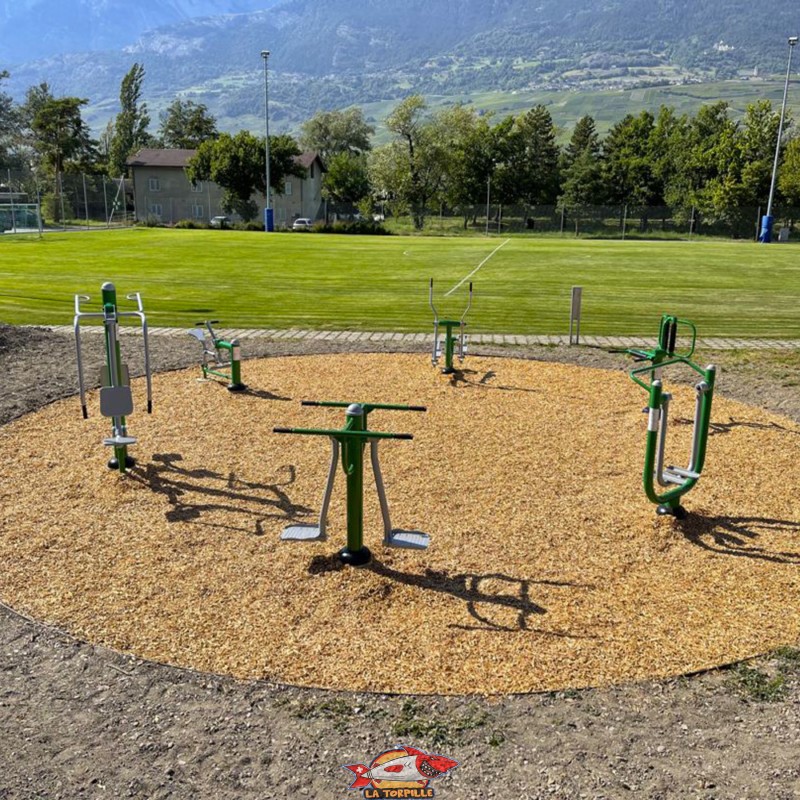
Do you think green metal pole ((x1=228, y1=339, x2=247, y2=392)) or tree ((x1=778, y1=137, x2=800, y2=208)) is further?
tree ((x1=778, y1=137, x2=800, y2=208))

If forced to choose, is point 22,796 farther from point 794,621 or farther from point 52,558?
point 794,621

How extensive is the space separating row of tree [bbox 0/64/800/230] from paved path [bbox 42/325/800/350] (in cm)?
5339

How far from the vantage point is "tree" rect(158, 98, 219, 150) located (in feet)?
324

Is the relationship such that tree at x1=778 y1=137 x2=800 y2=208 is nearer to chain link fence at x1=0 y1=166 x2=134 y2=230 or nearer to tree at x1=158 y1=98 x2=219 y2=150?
chain link fence at x1=0 y1=166 x2=134 y2=230

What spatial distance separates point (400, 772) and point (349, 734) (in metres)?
0.38

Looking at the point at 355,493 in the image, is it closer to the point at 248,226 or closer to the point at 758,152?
the point at 248,226

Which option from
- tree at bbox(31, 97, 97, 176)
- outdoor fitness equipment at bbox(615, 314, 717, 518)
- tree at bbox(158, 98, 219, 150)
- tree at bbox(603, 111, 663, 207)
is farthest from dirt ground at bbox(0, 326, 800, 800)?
tree at bbox(158, 98, 219, 150)

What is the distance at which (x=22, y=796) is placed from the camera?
140 inches

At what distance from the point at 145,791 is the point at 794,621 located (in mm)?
4089

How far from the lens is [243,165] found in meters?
68.6

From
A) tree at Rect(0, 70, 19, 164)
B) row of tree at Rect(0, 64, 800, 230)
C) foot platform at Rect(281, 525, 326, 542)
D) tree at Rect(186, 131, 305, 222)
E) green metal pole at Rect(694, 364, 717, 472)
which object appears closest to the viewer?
foot platform at Rect(281, 525, 326, 542)

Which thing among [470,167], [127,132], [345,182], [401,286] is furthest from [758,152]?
[127,132]

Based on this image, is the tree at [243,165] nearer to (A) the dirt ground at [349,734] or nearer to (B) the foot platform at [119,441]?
(B) the foot platform at [119,441]

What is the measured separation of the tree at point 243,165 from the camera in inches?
2702
